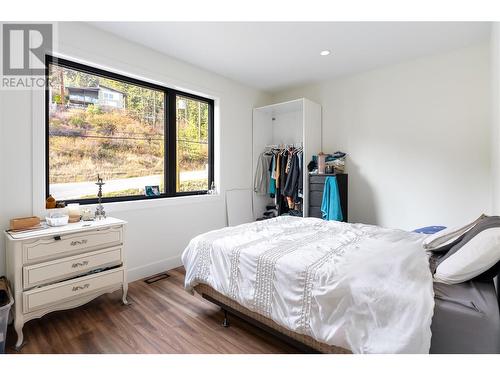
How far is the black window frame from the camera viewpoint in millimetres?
2344

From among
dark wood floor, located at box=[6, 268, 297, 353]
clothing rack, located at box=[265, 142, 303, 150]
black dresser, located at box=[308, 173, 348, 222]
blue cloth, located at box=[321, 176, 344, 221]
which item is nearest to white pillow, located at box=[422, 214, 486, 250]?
dark wood floor, located at box=[6, 268, 297, 353]

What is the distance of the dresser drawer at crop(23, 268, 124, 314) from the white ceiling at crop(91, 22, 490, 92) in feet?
7.51

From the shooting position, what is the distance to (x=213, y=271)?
195 cm

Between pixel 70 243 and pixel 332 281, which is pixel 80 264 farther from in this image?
pixel 332 281

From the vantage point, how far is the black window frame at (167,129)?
2.34 metres

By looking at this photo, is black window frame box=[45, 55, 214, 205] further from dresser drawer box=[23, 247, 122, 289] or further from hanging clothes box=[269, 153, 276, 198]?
hanging clothes box=[269, 153, 276, 198]

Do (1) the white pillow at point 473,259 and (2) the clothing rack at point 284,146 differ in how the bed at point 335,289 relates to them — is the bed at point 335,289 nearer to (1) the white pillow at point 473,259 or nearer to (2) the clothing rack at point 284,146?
(1) the white pillow at point 473,259

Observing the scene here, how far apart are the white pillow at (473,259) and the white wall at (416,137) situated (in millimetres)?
1857

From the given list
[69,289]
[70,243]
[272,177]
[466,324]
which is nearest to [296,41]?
[272,177]

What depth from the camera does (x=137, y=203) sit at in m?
2.84

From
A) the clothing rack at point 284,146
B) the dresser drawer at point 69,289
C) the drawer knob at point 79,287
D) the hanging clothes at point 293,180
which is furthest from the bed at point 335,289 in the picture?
the clothing rack at point 284,146

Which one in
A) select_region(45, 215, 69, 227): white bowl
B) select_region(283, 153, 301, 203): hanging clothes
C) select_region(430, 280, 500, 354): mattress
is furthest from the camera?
select_region(283, 153, 301, 203): hanging clothes
